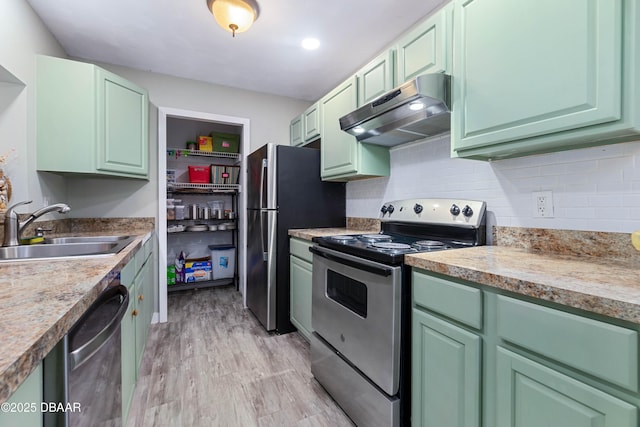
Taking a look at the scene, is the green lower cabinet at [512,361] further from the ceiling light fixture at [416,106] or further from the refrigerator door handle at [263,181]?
the refrigerator door handle at [263,181]

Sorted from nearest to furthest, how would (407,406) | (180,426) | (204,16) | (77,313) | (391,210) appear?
(77,313)
(407,406)
(180,426)
(204,16)
(391,210)

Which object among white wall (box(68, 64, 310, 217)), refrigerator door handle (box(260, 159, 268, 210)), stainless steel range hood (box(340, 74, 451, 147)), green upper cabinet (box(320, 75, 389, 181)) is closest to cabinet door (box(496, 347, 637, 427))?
stainless steel range hood (box(340, 74, 451, 147))

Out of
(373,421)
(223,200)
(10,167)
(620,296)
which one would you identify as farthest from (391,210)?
(223,200)

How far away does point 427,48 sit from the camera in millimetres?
1508

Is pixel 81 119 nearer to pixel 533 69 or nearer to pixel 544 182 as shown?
pixel 533 69

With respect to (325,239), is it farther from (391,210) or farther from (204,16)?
(204,16)

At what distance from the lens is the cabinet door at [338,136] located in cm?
217

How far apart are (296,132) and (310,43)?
993 millimetres

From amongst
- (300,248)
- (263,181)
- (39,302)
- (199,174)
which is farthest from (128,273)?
(199,174)

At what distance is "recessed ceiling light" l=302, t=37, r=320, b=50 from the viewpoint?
222 centimetres

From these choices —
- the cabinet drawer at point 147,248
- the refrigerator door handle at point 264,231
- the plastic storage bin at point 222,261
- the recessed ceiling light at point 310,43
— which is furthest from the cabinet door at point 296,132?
the plastic storage bin at point 222,261

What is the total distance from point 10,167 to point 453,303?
257 cm

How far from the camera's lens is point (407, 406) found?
1.26 metres

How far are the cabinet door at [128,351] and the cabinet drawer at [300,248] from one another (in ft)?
3.60
